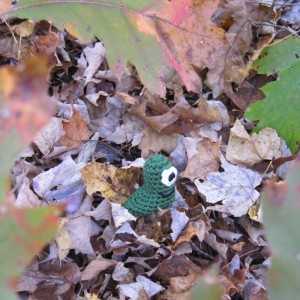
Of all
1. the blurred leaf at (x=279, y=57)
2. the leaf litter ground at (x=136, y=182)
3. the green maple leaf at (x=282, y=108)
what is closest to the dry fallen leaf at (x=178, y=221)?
the leaf litter ground at (x=136, y=182)

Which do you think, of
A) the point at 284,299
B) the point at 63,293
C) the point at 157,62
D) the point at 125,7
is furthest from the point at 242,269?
the point at 284,299


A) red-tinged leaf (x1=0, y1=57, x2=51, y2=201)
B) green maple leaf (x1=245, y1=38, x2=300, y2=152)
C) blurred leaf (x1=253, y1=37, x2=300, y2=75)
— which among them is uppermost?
red-tinged leaf (x1=0, y1=57, x2=51, y2=201)

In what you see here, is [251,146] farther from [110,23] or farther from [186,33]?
[110,23]

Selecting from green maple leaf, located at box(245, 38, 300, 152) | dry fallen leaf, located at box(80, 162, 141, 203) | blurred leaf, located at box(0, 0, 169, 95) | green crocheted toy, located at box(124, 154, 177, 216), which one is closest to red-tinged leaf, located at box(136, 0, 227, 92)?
blurred leaf, located at box(0, 0, 169, 95)

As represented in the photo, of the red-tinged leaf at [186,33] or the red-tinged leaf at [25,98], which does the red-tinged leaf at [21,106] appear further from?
the red-tinged leaf at [186,33]

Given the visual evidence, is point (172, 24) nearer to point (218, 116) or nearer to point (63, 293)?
point (218, 116)

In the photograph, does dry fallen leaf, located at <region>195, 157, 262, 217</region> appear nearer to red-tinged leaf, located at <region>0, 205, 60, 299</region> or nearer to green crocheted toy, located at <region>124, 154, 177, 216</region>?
green crocheted toy, located at <region>124, 154, 177, 216</region>
